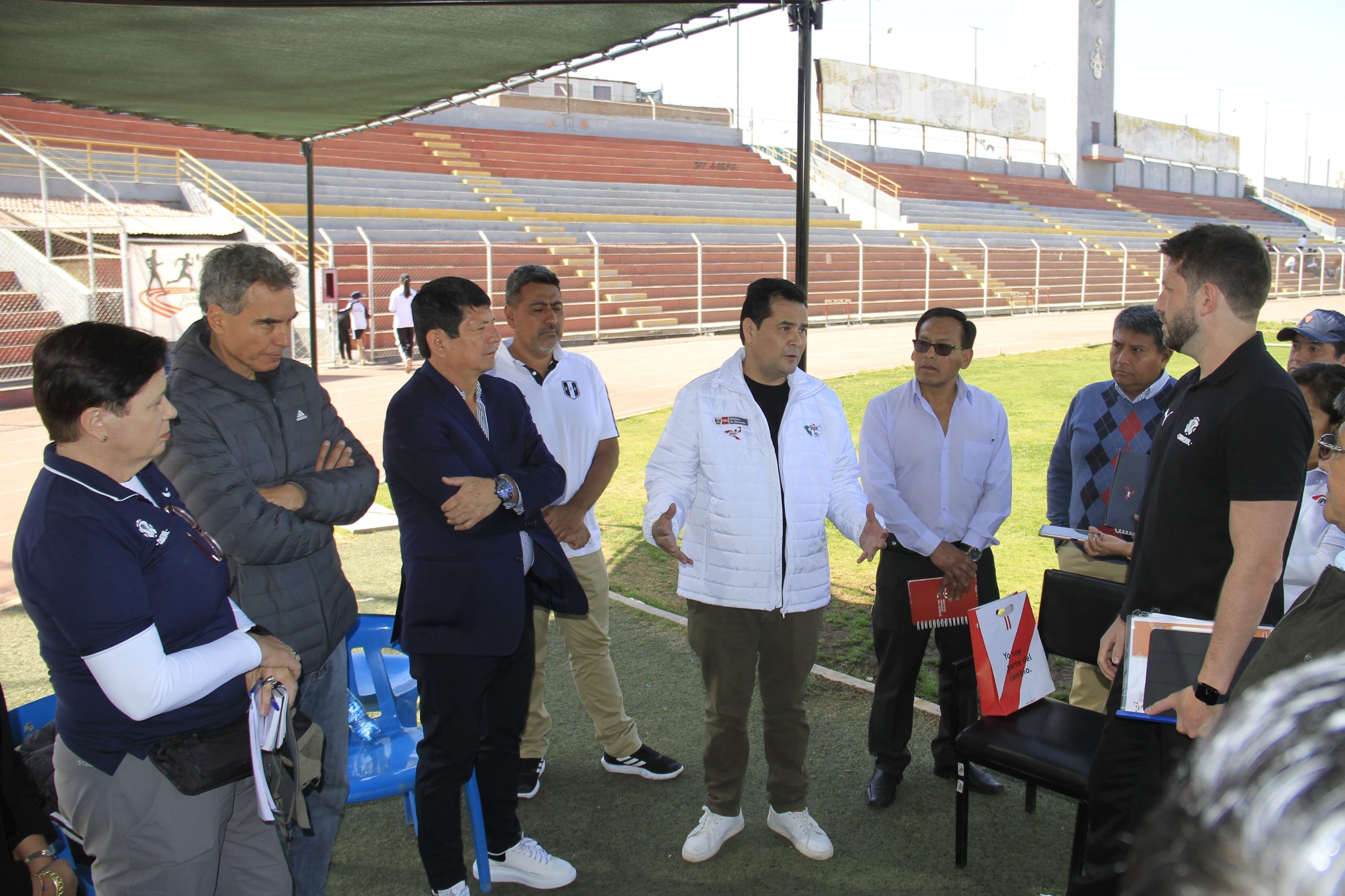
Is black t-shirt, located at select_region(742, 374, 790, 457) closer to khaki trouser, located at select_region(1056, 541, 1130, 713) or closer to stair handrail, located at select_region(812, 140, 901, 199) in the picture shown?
khaki trouser, located at select_region(1056, 541, 1130, 713)

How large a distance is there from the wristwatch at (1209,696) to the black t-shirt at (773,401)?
139 cm

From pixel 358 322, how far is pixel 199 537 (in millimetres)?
14720

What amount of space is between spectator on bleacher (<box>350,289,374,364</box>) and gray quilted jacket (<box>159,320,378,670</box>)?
13792 mm

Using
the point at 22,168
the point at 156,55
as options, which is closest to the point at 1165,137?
the point at 22,168

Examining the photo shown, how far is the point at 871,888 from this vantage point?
A: 2879 millimetres

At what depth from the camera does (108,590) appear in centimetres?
174

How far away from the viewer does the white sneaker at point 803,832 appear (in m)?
3.03

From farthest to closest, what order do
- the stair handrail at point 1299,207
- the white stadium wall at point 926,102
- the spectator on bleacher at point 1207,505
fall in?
the stair handrail at point 1299,207 < the white stadium wall at point 926,102 < the spectator on bleacher at point 1207,505

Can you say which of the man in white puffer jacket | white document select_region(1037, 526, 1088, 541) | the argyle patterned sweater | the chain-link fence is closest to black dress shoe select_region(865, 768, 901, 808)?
the man in white puffer jacket

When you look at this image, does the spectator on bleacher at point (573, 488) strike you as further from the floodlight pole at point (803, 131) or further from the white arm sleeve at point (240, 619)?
the white arm sleeve at point (240, 619)

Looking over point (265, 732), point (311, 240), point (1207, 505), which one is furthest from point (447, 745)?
point (311, 240)

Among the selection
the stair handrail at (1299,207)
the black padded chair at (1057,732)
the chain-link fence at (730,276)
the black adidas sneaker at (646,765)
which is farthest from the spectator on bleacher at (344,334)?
the stair handrail at (1299,207)

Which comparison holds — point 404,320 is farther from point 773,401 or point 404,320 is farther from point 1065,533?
point 1065,533

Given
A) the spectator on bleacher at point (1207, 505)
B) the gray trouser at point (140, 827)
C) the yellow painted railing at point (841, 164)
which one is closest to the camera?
the gray trouser at point (140, 827)
